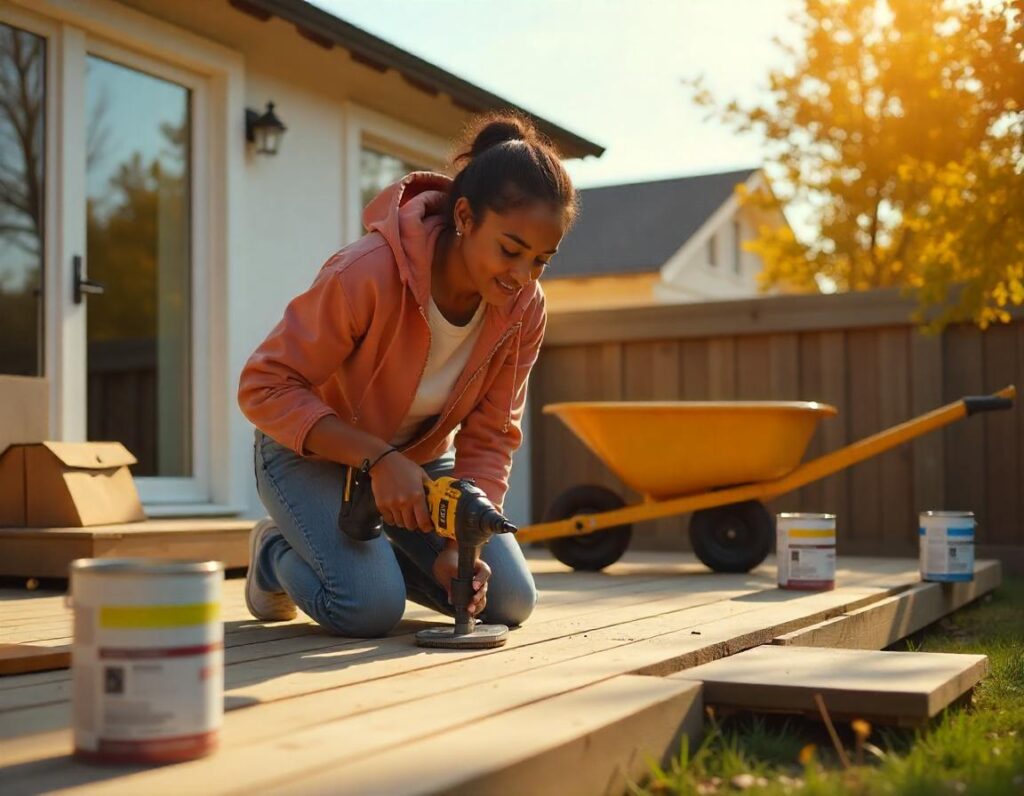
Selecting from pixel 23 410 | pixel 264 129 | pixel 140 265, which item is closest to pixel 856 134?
pixel 264 129

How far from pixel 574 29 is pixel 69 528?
3.94 m

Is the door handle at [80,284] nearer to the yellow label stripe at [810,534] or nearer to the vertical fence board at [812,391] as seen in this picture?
the yellow label stripe at [810,534]

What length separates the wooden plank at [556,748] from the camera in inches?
56.1

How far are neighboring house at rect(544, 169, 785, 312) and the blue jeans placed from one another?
594 inches

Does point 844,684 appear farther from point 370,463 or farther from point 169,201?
point 169,201

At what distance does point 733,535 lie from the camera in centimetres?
476

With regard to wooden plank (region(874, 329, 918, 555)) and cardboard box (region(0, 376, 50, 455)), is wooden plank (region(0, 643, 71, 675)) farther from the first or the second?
wooden plank (region(874, 329, 918, 555))

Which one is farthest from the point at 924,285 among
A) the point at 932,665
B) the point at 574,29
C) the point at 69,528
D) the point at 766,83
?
the point at 766,83

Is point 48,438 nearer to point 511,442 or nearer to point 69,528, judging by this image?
point 69,528

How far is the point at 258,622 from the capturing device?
3.06m

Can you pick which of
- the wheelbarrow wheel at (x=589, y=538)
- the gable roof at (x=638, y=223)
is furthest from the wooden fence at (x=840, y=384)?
the gable roof at (x=638, y=223)

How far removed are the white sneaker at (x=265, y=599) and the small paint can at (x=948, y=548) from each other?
2.24 meters

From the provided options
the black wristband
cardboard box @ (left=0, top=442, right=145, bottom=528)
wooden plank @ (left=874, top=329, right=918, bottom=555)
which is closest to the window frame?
cardboard box @ (left=0, top=442, right=145, bottom=528)

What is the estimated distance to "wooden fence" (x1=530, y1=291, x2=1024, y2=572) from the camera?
578cm
